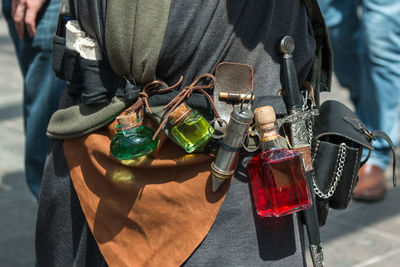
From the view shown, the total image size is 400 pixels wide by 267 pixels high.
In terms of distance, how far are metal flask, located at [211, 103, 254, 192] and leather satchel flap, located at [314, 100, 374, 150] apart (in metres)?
0.27

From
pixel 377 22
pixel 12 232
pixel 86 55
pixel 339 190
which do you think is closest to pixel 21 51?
pixel 12 232

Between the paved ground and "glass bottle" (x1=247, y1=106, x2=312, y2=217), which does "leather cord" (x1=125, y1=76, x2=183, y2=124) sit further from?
the paved ground

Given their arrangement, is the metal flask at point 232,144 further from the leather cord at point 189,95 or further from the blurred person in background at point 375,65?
the blurred person in background at point 375,65

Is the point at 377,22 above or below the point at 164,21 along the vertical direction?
below

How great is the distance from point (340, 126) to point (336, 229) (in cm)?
184

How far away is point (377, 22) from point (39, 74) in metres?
1.93

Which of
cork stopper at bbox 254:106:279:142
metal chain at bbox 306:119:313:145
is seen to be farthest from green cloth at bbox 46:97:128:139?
metal chain at bbox 306:119:313:145

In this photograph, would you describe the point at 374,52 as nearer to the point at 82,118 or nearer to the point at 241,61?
the point at 241,61

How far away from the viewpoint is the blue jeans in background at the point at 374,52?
141 inches

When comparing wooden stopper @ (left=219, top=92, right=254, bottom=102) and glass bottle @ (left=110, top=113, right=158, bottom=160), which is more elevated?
wooden stopper @ (left=219, top=92, right=254, bottom=102)

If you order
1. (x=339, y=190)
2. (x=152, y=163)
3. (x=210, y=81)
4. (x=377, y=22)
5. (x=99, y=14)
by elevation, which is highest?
(x=99, y=14)

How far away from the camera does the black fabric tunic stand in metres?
1.50

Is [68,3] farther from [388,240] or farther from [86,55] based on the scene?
[388,240]

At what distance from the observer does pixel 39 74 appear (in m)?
2.71
